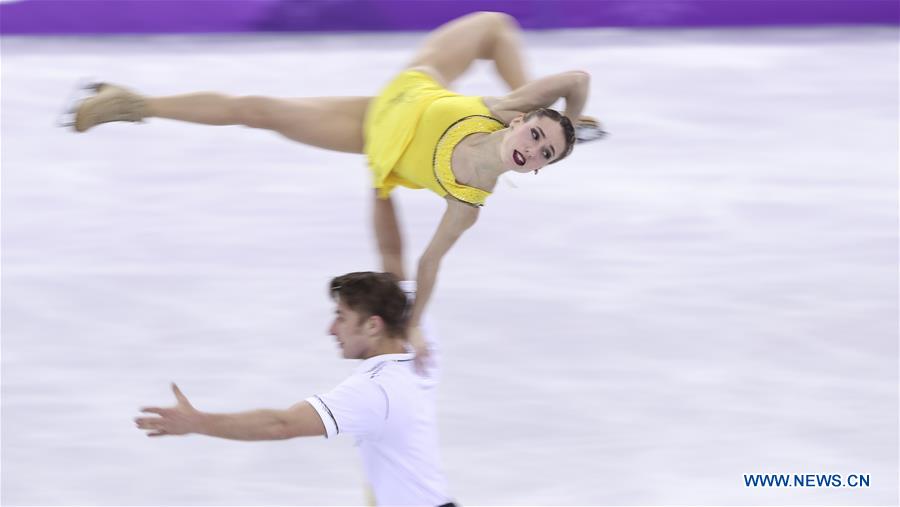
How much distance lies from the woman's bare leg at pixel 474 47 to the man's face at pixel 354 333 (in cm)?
101

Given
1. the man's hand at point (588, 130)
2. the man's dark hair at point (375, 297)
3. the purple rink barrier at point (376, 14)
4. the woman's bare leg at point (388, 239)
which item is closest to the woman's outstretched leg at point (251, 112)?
the woman's bare leg at point (388, 239)

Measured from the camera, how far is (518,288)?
16.1 ft

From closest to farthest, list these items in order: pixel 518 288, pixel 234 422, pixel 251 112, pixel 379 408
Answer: pixel 234 422 → pixel 379 408 → pixel 251 112 → pixel 518 288

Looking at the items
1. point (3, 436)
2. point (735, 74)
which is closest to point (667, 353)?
point (3, 436)

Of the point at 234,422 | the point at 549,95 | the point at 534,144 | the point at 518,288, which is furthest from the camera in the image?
the point at 518,288

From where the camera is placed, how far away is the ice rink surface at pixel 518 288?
4.00m

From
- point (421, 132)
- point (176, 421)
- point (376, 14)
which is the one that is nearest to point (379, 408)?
point (176, 421)

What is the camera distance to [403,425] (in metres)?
3.10

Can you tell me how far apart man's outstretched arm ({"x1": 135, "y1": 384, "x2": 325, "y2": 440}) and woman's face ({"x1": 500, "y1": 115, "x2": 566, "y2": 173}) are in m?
0.79

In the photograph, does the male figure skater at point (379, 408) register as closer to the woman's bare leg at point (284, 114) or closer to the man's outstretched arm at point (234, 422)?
the man's outstretched arm at point (234, 422)

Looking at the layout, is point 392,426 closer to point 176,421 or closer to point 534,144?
point 176,421

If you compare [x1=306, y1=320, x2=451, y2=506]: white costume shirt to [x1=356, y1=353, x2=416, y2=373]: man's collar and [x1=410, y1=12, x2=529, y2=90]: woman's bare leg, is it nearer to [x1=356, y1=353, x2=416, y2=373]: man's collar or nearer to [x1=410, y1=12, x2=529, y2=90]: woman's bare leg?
[x1=356, y1=353, x2=416, y2=373]: man's collar

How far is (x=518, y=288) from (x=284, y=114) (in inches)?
56.0

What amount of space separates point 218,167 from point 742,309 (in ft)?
8.01
